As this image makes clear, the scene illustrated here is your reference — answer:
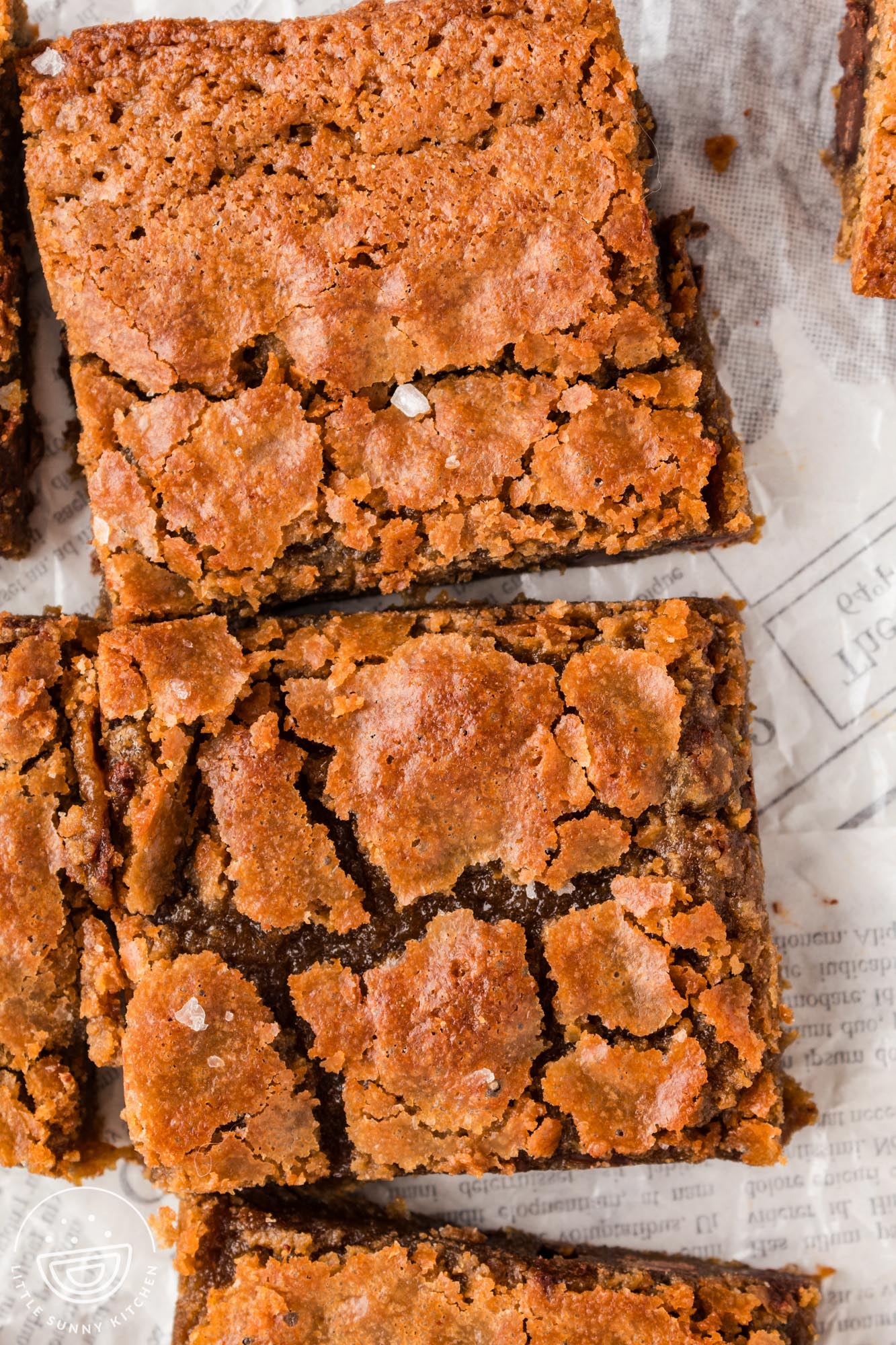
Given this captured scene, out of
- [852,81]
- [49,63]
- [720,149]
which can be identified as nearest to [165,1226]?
[49,63]

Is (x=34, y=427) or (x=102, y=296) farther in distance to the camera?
(x=34, y=427)

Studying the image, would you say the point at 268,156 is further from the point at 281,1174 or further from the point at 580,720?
the point at 281,1174

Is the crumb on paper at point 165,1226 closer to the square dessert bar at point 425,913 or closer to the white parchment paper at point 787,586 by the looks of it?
the white parchment paper at point 787,586

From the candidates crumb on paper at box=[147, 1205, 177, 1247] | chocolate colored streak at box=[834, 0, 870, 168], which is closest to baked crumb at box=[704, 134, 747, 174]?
chocolate colored streak at box=[834, 0, 870, 168]

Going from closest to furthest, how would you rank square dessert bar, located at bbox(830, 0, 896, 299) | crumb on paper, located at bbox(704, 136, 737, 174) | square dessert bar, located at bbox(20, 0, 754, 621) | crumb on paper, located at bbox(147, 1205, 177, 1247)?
square dessert bar, located at bbox(20, 0, 754, 621) → crumb on paper, located at bbox(147, 1205, 177, 1247) → square dessert bar, located at bbox(830, 0, 896, 299) → crumb on paper, located at bbox(704, 136, 737, 174)

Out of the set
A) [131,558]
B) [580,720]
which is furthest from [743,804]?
[131,558]

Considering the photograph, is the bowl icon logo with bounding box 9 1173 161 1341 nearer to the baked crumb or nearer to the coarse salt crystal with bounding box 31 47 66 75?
the coarse salt crystal with bounding box 31 47 66 75

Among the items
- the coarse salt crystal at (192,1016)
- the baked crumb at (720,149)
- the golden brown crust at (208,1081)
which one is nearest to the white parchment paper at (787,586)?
the baked crumb at (720,149)
